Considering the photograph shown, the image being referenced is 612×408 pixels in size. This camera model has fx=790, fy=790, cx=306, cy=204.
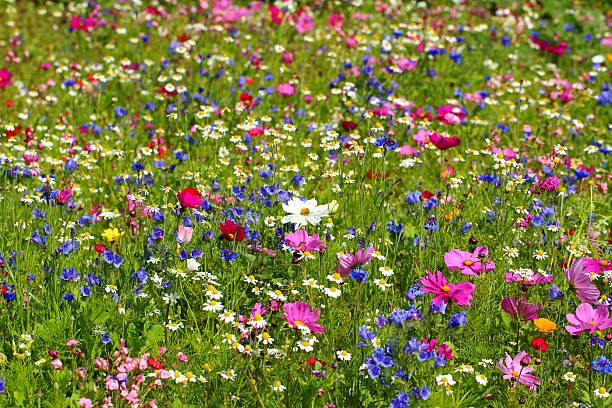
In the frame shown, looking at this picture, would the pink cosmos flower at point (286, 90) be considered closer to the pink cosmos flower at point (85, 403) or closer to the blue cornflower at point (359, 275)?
the blue cornflower at point (359, 275)

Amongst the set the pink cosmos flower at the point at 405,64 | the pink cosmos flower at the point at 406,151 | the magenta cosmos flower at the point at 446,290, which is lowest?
the pink cosmos flower at the point at 406,151

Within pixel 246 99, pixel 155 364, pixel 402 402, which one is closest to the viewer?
pixel 402 402

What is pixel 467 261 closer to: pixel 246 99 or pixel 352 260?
pixel 352 260

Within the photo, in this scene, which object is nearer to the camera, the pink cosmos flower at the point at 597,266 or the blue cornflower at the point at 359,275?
the blue cornflower at the point at 359,275

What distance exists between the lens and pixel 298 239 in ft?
10.7

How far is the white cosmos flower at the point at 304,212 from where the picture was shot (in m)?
3.28

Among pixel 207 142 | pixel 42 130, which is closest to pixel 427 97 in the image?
pixel 207 142

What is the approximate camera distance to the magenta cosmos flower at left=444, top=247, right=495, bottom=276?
3209mm

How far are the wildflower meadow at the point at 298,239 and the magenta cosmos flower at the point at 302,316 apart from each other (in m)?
0.01

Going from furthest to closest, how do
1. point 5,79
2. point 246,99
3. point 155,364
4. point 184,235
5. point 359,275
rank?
point 5,79
point 246,99
point 184,235
point 359,275
point 155,364

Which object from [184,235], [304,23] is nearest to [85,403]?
[184,235]

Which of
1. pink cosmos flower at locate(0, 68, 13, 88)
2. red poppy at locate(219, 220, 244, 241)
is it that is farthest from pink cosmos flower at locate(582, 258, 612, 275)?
pink cosmos flower at locate(0, 68, 13, 88)

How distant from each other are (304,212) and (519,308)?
38.1 inches

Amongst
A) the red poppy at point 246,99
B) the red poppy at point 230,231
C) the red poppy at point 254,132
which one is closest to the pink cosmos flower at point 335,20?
the red poppy at point 246,99
